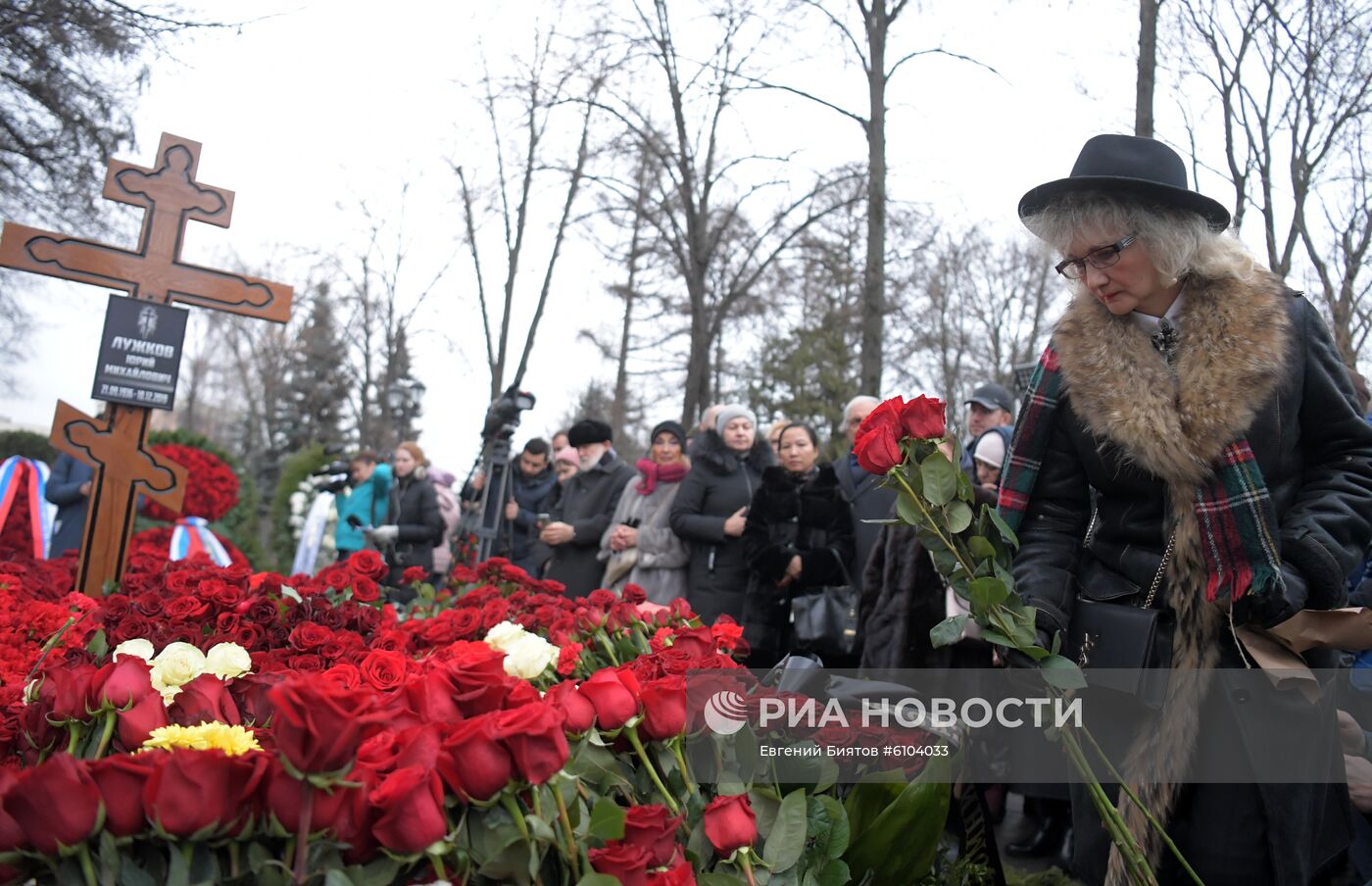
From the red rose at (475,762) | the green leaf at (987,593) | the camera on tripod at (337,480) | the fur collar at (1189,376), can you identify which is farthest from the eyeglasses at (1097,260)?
the camera on tripod at (337,480)

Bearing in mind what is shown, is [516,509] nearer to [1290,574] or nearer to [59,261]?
[59,261]

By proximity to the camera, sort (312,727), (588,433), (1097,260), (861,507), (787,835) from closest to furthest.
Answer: (312,727) → (787,835) → (1097,260) → (861,507) → (588,433)

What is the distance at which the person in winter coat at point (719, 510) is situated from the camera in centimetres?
562

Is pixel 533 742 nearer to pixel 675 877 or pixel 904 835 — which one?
pixel 675 877

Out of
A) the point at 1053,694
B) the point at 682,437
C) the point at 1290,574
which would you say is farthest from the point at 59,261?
the point at 1290,574

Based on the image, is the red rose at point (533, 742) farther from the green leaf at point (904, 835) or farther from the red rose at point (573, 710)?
the green leaf at point (904, 835)

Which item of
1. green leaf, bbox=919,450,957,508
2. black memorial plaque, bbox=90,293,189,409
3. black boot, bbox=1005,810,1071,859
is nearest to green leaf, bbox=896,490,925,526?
green leaf, bbox=919,450,957,508

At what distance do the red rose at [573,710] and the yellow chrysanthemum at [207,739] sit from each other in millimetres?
373

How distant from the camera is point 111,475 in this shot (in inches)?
178

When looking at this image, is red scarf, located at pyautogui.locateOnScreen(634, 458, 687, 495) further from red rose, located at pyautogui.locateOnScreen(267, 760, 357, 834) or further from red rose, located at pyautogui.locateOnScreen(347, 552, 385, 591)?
red rose, located at pyautogui.locateOnScreen(267, 760, 357, 834)

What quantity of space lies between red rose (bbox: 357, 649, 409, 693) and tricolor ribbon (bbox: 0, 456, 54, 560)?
5.71 metres

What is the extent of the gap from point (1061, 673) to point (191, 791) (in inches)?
51.6

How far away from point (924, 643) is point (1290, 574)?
8.72ft

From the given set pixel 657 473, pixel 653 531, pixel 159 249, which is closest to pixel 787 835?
pixel 159 249
